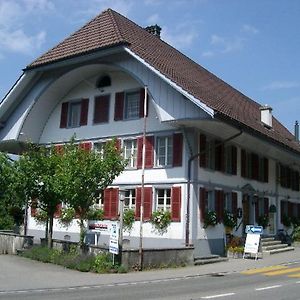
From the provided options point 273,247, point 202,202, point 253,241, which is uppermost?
point 202,202

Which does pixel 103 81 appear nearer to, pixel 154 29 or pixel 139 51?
pixel 139 51

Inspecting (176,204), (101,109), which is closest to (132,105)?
(101,109)

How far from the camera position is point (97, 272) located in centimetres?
1725

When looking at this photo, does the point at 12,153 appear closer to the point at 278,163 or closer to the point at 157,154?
the point at 157,154

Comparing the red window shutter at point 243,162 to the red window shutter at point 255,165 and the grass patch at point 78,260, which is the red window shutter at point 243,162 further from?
the grass patch at point 78,260

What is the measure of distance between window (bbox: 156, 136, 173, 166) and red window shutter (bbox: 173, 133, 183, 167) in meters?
0.30

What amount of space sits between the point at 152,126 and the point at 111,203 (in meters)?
4.19

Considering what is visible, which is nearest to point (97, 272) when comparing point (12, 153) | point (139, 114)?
point (139, 114)

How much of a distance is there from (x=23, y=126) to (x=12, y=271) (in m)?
11.8

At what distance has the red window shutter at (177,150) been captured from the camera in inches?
902

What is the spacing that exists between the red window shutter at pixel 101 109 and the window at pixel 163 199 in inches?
192

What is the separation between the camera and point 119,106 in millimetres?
25500

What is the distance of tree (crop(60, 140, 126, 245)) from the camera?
18844 millimetres

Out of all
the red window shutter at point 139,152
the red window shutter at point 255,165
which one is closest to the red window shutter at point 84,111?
the red window shutter at point 139,152
